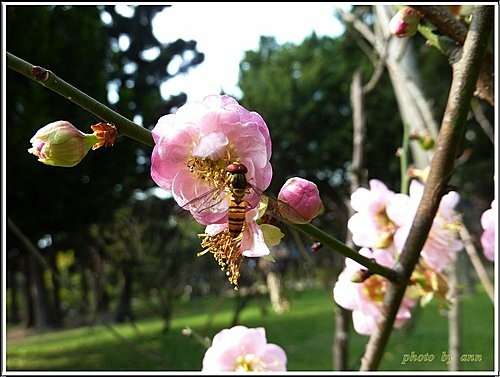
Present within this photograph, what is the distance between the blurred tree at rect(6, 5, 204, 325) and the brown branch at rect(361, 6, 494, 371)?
251 centimetres

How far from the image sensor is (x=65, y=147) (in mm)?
293

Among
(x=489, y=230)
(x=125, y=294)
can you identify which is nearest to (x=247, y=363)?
(x=489, y=230)

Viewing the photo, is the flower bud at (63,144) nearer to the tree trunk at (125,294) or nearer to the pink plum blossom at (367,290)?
the pink plum blossom at (367,290)

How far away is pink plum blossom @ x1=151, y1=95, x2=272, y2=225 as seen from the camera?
0.29m

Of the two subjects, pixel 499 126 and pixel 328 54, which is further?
pixel 328 54

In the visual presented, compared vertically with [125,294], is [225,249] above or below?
below

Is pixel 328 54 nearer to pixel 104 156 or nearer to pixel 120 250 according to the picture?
pixel 120 250

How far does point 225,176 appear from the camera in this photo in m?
0.30

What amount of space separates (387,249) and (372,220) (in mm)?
31

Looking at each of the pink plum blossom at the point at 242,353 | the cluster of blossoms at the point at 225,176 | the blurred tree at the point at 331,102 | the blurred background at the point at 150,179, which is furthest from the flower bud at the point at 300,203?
the blurred tree at the point at 331,102

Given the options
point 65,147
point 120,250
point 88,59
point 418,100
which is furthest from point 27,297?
point 65,147

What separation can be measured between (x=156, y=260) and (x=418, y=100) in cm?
476

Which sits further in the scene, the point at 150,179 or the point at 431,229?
the point at 150,179

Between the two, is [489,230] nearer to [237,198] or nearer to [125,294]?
[237,198]
